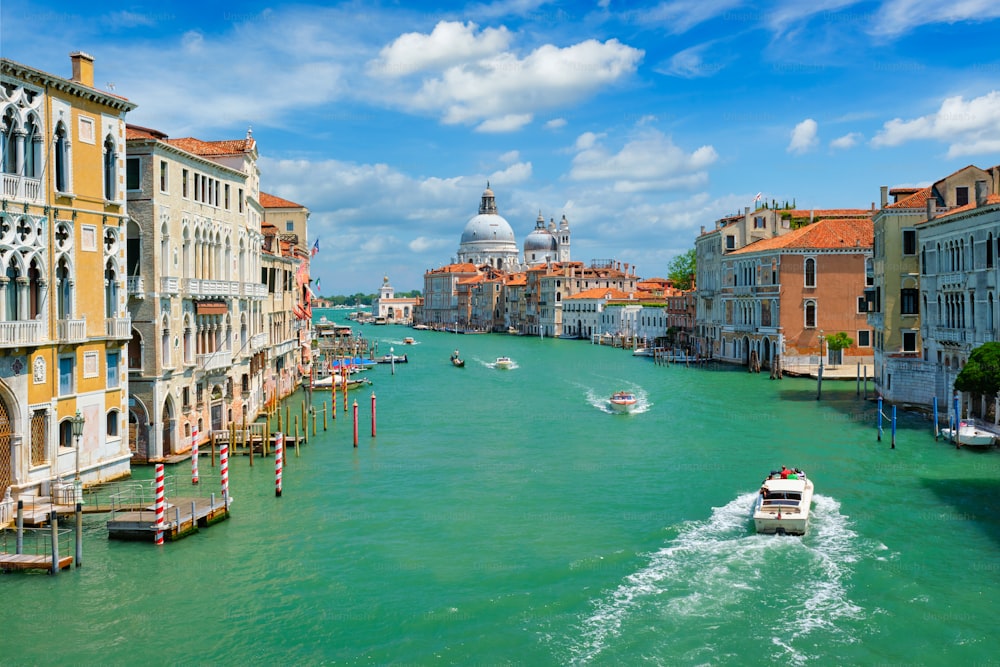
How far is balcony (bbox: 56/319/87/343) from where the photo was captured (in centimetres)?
1442

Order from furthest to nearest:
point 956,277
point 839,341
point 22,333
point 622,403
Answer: point 839,341, point 622,403, point 956,277, point 22,333

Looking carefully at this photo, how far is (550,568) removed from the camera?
1270cm

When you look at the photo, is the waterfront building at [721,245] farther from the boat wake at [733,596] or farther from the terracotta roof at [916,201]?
the boat wake at [733,596]

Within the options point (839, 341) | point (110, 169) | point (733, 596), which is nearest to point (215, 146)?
point (110, 169)

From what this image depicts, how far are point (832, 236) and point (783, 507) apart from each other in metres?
28.5

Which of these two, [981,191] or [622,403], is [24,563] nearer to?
[622,403]

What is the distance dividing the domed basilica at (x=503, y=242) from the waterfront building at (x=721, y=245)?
2716 inches

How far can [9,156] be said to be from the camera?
13.5 metres

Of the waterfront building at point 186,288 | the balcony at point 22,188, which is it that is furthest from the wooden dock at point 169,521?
the balcony at point 22,188

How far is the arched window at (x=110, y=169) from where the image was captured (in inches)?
623

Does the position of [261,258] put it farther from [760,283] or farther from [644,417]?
[760,283]

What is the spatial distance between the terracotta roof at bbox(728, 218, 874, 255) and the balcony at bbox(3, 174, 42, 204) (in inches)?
1271

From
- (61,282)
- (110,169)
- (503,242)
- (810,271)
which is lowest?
(61,282)

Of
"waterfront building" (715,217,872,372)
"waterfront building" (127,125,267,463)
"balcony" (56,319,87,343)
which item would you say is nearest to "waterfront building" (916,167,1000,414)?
"waterfront building" (715,217,872,372)
